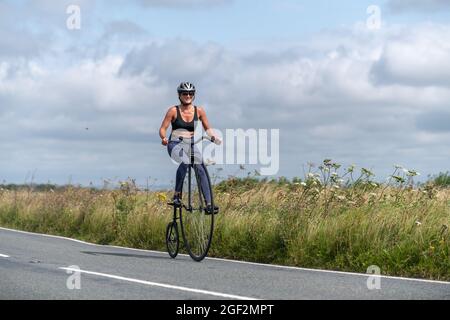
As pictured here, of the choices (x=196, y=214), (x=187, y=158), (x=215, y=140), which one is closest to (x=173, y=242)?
(x=196, y=214)

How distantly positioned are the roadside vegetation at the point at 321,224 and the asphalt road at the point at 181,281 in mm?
741

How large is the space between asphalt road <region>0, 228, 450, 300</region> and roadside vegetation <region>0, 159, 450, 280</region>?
74cm

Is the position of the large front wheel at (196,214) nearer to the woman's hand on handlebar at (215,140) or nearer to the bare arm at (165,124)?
the woman's hand on handlebar at (215,140)

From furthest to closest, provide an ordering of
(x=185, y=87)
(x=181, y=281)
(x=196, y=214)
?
(x=196, y=214), (x=185, y=87), (x=181, y=281)

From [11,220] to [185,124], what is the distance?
15.7 meters

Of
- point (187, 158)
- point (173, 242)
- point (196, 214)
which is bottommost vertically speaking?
point (173, 242)

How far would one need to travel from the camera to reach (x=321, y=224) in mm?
12359

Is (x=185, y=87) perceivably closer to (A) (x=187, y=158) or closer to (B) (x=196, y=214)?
(A) (x=187, y=158)

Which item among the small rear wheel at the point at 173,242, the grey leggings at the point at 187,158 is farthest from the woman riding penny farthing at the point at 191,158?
the small rear wheel at the point at 173,242

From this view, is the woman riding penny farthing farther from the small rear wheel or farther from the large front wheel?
the small rear wheel

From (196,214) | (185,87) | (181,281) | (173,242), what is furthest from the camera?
(173,242)

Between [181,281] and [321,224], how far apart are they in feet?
11.4

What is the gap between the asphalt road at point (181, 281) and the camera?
27.7 ft
